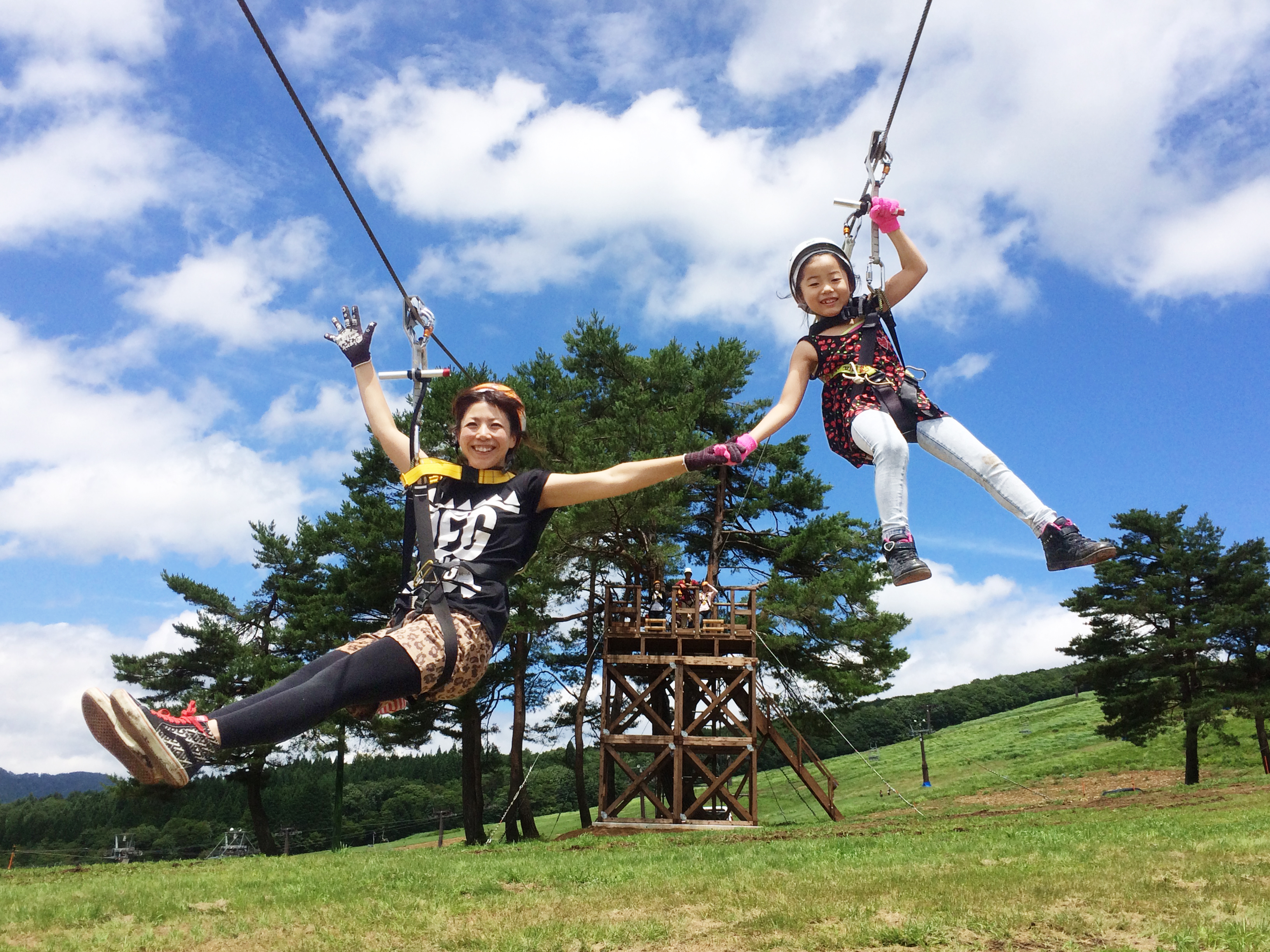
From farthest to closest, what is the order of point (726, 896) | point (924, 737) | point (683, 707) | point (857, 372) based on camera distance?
point (924, 737) < point (683, 707) < point (726, 896) < point (857, 372)

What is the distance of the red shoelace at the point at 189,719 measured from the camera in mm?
3203

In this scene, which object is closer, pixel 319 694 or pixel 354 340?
pixel 319 694

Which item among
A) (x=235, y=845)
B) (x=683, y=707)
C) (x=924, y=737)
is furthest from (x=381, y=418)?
(x=924, y=737)

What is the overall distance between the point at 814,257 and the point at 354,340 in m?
2.57

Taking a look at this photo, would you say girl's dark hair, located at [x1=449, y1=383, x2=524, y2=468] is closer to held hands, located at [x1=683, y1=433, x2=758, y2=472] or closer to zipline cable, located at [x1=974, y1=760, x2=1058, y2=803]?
held hands, located at [x1=683, y1=433, x2=758, y2=472]

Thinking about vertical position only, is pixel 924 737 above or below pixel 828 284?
below

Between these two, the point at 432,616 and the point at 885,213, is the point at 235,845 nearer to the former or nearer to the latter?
the point at 432,616

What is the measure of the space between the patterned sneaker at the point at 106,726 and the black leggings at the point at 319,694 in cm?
28

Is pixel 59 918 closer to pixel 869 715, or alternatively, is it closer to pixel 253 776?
pixel 253 776

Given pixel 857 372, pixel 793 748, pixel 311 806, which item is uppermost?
pixel 857 372

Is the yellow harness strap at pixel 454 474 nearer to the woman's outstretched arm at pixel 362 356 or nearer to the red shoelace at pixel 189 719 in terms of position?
the woman's outstretched arm at pixel 362 356

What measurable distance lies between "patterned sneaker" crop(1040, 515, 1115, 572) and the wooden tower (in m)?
16.8

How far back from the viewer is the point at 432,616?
3941 mm

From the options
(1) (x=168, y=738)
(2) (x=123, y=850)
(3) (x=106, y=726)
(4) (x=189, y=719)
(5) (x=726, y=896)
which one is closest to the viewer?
(3) (x=106, y=726)
